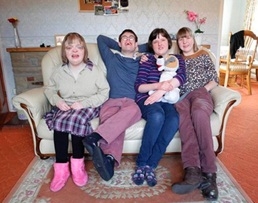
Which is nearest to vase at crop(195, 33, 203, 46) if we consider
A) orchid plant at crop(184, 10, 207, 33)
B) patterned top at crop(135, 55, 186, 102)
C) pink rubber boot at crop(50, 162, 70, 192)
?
orchid plant at crop(184, 10, 207, 33)

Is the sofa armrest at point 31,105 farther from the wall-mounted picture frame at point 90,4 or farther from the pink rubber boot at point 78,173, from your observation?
the wall-mounted picture frame at point 90,4

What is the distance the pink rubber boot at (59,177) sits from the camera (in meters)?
1.55

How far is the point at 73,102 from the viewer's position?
1.72m

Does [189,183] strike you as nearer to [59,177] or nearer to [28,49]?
[59,177]

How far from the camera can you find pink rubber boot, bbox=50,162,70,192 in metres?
1.55

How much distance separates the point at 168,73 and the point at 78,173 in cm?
95

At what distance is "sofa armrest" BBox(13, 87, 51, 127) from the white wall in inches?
59.1

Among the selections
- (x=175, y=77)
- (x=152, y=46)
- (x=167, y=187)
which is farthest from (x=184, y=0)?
(x=167, y=187)

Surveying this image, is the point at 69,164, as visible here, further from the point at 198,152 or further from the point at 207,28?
the point at 207,28

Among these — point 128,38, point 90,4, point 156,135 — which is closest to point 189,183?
point 156,135

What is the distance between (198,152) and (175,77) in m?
0.56

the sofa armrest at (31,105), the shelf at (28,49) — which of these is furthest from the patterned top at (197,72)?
the shelf at (28,49)

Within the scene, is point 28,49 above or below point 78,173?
above

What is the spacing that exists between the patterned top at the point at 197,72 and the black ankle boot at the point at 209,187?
651 millimetres
